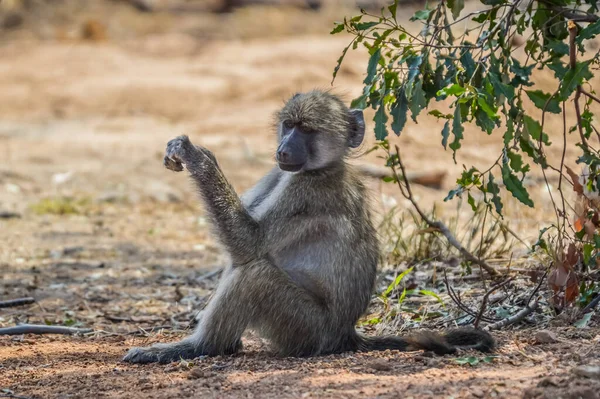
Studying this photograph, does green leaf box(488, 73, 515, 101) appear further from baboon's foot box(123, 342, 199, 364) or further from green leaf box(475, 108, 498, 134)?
baboon's foot box(123, 342, 199, 364)

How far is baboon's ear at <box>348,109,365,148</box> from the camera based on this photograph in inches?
207

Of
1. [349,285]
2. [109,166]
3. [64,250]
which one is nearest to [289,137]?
[349,285]

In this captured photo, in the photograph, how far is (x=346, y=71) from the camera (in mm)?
15211

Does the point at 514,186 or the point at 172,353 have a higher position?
the point at 514,186

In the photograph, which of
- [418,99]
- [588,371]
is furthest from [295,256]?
[588,371]

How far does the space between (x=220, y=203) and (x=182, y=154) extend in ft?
1.15

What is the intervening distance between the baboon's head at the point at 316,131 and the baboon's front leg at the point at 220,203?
37 centimetres

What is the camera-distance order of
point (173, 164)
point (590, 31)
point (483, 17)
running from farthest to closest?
point (483, 17), point (173, 164), point (590, 31)

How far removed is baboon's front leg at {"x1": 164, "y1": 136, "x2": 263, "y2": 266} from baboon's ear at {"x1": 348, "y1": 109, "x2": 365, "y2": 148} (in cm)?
83

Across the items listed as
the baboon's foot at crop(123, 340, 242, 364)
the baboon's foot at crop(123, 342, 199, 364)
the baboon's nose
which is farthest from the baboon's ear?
the baboon's foot at crop(123, 342, 199, 364)

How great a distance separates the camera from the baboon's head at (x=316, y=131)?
502 cm

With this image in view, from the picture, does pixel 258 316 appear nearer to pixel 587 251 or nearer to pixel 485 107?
pixel 485 107

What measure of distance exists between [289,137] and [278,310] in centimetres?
101

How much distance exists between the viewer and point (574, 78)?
4.38 metres
